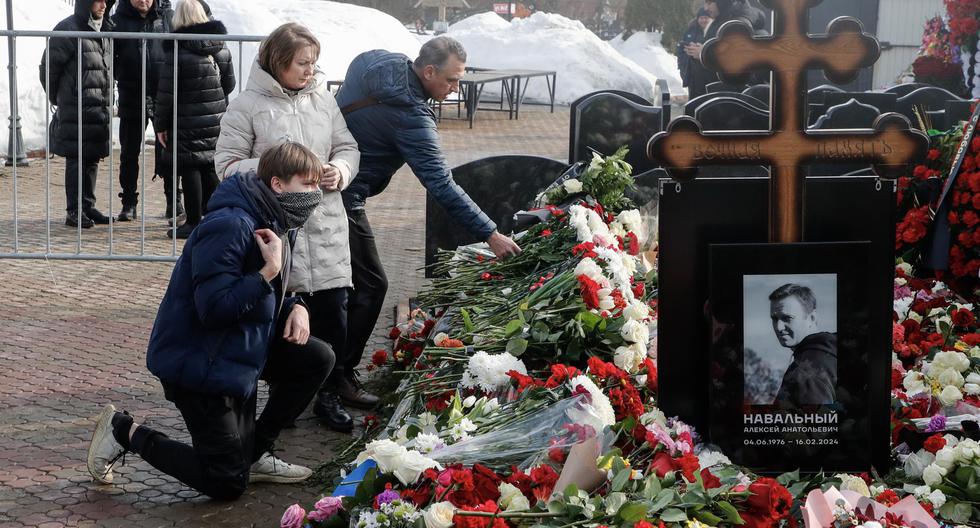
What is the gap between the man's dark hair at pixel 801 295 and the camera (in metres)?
3.00

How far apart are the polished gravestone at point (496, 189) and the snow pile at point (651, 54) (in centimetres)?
1930

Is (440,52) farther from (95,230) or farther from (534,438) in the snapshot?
(95,230)

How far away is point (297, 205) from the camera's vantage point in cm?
407

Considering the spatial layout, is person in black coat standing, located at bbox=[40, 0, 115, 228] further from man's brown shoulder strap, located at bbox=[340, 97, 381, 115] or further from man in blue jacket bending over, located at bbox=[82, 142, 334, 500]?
man in blue jacket bending over, located at bbox=[82, 142, 334, 500]

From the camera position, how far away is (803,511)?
8.80 ft

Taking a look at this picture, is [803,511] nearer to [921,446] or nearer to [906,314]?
[921,446]

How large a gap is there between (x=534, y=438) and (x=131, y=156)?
680 cm

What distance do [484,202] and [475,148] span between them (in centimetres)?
805

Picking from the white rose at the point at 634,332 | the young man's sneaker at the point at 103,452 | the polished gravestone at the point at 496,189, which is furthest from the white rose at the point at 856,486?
the polished gravestone at the point at 496,189

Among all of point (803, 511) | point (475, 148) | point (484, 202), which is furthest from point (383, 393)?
Result: point (475, 148)

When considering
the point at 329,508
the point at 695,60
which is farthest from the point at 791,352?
the point at 695,60

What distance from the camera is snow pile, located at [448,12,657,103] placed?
77.0 ft

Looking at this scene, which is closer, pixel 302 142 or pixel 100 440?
pixel 100 440

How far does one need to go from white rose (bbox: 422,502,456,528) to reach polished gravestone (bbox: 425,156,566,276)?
166 inches
